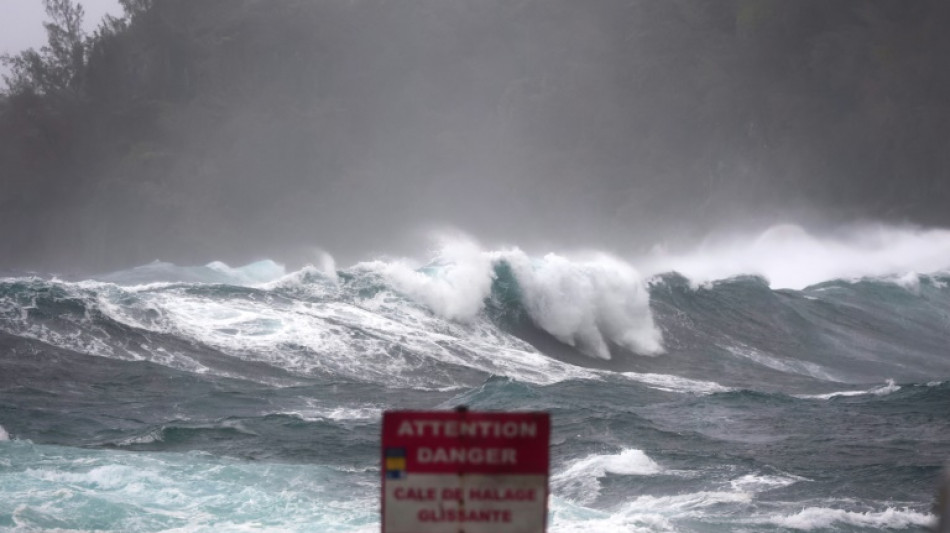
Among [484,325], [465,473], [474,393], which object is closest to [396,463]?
[465,473]

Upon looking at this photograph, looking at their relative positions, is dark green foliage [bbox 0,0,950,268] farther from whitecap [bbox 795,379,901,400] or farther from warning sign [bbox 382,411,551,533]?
warning sign [bbox 382,411,551,533]

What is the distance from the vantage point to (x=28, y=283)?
21375 mm

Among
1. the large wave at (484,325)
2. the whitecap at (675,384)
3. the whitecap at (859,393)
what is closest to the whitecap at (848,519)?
the whitecap at (859,393)

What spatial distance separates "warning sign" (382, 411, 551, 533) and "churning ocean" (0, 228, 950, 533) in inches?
254

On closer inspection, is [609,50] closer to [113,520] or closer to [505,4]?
[505,4]

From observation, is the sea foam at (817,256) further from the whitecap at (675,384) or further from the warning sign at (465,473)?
the warning sign at (465,473)

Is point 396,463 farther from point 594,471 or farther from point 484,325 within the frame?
point 484,325

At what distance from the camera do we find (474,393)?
1736cm

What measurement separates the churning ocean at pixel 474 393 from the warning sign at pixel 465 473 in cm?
645

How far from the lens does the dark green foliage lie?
5938 centimetres

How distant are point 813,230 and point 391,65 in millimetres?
30619

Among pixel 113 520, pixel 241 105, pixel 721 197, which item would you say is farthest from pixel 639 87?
pixel 113 520

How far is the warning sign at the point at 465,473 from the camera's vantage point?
13.4 feet

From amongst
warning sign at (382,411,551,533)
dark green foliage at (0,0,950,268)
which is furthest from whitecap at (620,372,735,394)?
dark green foliage at (0,0,950,268)
